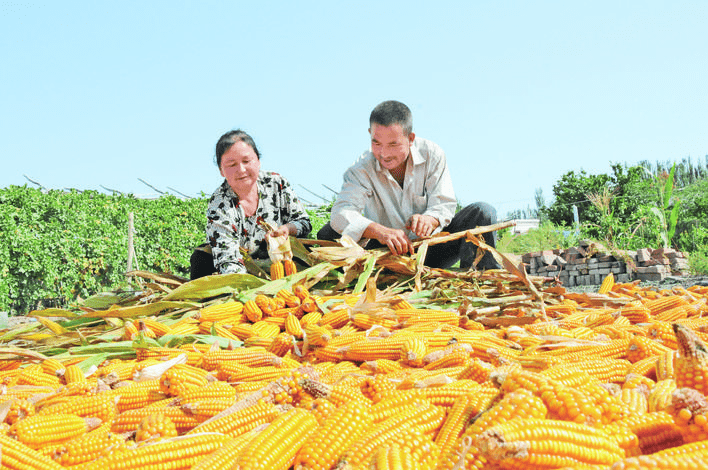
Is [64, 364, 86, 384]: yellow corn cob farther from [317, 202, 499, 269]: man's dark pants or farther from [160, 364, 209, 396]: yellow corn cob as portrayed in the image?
[317, 202, 499, 269]: man's dark pants

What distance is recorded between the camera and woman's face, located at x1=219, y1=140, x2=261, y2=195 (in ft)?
15.5

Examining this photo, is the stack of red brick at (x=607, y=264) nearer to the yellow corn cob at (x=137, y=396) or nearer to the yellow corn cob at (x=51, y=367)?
the yellow corn cob at (x=51, y=367)

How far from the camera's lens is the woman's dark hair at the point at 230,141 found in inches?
186

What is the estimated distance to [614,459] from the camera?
1151 millimetres

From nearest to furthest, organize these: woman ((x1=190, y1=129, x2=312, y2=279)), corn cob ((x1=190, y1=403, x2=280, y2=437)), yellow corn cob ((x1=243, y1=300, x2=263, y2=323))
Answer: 1. corn cob ((x1=190, y1=403, x2=280, y2=437))
2. yellow corn cob ((x1=243, y1=300, x2=263, y2=323))
3. woman ((x1=190, y1=129, x2=312, y2=279))

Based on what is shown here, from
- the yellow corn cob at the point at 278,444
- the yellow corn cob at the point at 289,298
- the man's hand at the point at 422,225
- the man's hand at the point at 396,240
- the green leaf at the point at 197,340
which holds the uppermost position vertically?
Answer: the man's hand at the point at 422,225

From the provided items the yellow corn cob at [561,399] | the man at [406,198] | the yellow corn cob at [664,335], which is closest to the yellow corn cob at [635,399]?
the yellow corn cob at [561,399]

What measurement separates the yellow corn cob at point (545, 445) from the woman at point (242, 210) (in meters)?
3.62

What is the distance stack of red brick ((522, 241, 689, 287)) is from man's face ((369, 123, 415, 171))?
5.49 meters

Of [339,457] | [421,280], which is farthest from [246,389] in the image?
[421,280]

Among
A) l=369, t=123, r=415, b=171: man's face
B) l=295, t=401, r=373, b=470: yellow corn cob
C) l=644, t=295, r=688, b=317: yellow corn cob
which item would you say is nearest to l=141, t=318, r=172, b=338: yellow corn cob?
l=295, t=401, r=373, b=470: yellow corn cob

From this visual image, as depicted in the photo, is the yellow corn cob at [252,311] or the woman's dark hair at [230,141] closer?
the yellow corn cob at [252,311]

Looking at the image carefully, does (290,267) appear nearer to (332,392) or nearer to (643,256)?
(332,392)

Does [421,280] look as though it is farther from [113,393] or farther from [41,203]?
[41,203]
